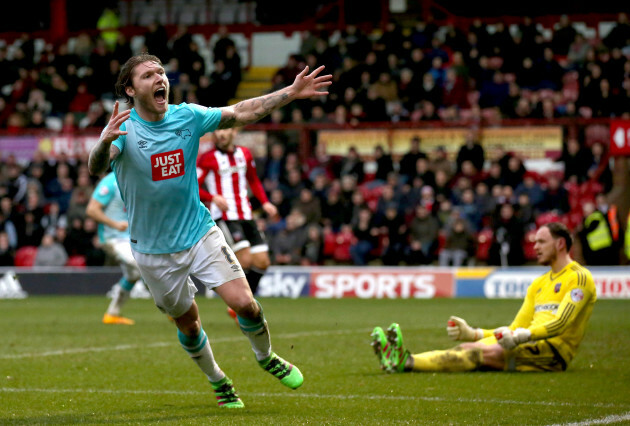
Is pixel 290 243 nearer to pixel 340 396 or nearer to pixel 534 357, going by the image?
pixel 534 357

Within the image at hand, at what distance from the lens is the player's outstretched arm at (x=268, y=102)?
23.0 feet

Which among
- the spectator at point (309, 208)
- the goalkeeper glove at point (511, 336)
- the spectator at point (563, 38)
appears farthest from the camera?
the spectator at point (563, 38)

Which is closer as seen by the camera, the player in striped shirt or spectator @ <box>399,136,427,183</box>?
the player in striped shirt

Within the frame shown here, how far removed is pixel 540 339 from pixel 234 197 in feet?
17.7

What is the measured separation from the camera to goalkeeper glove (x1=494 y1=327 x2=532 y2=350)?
8.20 m

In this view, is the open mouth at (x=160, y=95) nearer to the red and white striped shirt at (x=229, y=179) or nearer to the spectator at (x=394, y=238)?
the red and white striped shirt at (x=229, y=179)

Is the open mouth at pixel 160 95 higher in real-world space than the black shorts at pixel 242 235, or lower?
higher

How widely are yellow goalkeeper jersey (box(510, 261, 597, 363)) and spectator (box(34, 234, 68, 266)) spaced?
1496cm

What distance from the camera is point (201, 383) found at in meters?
8.45

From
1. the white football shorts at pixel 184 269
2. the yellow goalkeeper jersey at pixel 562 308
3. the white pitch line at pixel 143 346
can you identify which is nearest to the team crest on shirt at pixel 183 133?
the white football shorts at pixel 184 269

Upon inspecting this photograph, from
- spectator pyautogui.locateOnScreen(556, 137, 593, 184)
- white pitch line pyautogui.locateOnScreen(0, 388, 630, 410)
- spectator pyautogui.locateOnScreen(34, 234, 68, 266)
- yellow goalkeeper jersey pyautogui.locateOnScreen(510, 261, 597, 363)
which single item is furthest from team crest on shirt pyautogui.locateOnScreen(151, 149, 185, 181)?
spectator pyautogui.locateOnScreen(34, 234, 68, 266)

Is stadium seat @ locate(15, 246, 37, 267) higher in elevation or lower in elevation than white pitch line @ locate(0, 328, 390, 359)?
lower

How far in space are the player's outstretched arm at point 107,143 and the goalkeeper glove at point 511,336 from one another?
11.0ft

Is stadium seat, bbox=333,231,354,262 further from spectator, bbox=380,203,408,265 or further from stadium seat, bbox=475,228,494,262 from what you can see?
stadium seat, bbox=475,228,494,262
